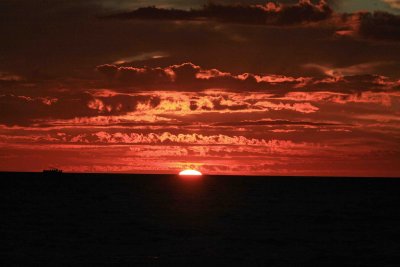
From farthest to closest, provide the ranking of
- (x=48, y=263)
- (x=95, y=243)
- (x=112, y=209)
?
(x=112, y=209), (x=95, y=243), (x=48, y=263)

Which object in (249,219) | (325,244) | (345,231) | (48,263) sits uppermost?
(249,219)

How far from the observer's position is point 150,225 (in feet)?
262

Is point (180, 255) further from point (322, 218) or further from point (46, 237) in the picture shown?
point (322, 218)

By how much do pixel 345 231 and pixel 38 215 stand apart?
43316mm

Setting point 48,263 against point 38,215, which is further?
point 38,215

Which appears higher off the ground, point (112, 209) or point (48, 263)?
point (112, 209)

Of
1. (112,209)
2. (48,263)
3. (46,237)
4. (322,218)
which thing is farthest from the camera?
(112,209)

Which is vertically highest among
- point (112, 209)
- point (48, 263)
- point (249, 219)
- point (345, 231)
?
point (112, 209)

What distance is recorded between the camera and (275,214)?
101688 millimetres

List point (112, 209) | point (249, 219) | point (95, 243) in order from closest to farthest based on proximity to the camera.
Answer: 1. point (95, 243)
2. point (249, 219)
3. point (112, 209)

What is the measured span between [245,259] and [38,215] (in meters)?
48.7

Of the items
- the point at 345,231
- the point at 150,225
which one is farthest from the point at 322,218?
the point at 150,225

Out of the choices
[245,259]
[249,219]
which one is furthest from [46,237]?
[249,219]

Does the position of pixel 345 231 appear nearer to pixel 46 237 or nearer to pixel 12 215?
pixel 46 237
